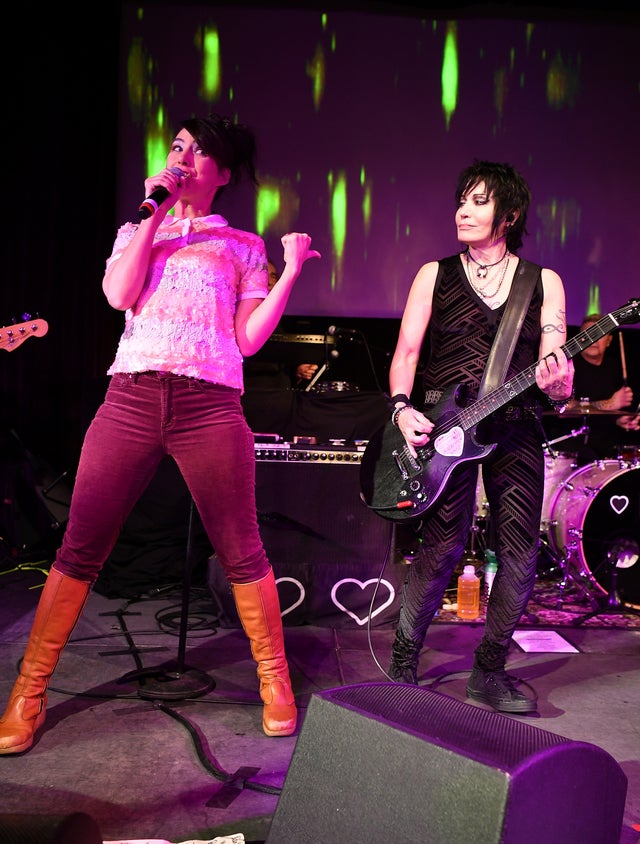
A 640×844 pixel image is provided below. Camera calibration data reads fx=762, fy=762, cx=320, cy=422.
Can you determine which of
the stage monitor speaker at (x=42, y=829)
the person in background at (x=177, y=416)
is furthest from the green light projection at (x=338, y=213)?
the stage monitor speaker at (x=42, y=829)

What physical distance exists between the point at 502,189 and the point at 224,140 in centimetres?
106

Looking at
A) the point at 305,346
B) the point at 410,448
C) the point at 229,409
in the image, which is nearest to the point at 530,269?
the point at 410,448

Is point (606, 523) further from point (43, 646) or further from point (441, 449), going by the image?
point (43, 646)

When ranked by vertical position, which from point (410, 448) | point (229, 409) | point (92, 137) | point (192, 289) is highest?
point (92, 137)

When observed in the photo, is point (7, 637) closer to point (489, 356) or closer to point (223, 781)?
point (223, 781)

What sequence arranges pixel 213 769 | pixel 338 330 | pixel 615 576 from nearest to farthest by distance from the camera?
pixel 213 769 → pixel 615 576 → pixel 338 330

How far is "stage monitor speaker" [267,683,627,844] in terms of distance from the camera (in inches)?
49.0

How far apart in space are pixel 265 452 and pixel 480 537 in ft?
7.36

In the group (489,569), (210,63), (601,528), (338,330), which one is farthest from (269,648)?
(210,63)

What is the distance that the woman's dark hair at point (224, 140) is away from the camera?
2600 mm

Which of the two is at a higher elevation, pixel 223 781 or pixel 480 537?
pixel 223 781

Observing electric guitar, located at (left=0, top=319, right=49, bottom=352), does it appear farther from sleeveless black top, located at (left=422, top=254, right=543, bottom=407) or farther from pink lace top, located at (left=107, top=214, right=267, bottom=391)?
sleeveless black top, located at (left=422, top=254, right=543, bottom=407)

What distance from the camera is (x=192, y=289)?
2.54 meters

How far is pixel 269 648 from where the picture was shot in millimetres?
2678
